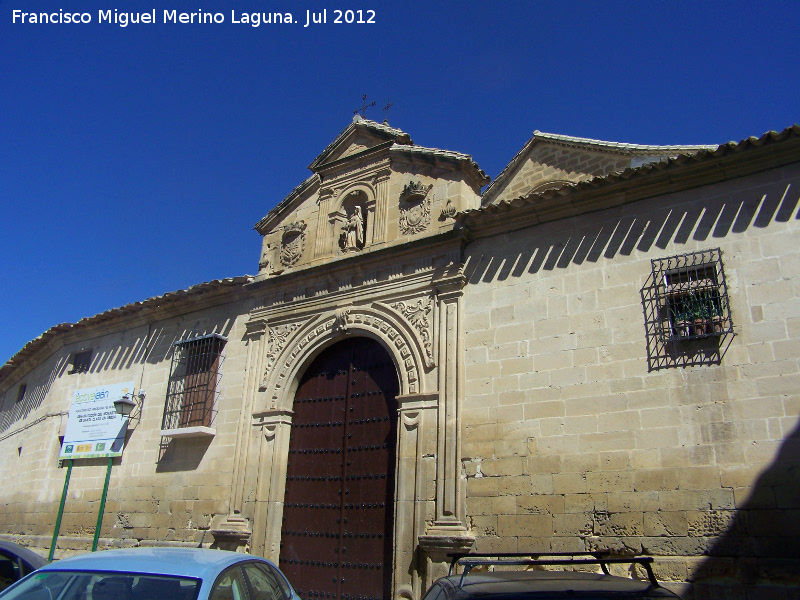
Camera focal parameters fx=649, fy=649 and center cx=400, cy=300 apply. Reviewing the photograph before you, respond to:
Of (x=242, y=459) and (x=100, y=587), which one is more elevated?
(x=242, y=459)

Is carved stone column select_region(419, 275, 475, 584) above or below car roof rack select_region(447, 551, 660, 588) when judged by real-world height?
above

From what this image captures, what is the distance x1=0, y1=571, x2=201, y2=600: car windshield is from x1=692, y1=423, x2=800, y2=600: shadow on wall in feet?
15.6

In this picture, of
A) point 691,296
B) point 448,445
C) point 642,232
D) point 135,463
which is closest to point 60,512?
point 135,463

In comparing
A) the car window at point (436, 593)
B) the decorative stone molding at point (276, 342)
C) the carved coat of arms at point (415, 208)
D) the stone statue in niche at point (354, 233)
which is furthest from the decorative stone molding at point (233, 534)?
the car window at point (436, 593)

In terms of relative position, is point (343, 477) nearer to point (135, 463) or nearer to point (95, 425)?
point (135, 463)

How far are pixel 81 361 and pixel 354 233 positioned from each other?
7.17 meters

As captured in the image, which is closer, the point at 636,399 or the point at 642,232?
the point at 636,399

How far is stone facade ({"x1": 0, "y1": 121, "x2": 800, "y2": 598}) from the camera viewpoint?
20.7 feet

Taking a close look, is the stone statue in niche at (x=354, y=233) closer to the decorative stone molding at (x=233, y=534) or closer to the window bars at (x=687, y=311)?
the decorative stone molding at (x=233, y=534)

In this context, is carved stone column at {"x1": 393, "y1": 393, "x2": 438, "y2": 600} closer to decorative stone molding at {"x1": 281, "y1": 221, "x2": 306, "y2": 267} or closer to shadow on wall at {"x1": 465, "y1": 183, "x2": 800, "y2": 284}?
shadow on wall at {"x1": 465, "y1": 183, "x2": 800, "y2": 284}

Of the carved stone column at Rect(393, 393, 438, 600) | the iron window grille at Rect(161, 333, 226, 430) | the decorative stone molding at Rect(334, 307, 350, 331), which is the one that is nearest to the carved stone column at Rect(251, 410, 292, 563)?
the iron window grille at Rect(161, 333, 226, 430)

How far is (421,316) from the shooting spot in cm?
870

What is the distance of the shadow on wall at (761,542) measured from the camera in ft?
18.8

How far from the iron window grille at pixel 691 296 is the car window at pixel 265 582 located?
4612 mm
